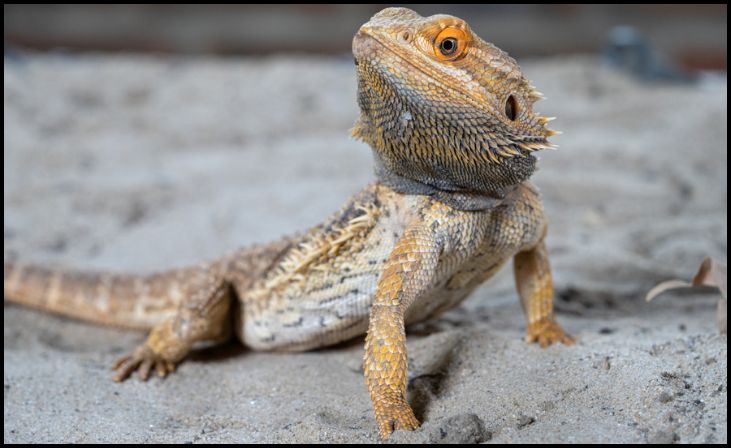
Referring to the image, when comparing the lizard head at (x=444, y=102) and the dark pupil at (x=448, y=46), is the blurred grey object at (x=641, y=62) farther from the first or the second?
the dark pupil at (x=448, y=46)

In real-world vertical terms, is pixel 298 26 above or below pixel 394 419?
above

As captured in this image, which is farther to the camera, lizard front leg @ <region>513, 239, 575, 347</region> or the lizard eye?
lizard front leg @ <region>513, 239, 575, 347</region>

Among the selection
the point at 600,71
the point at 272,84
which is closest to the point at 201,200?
the point at 272,84

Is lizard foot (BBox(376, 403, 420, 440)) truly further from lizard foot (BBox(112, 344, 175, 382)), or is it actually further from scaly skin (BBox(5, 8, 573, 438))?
lizard foot (BBox(112, 344, 175, 382))

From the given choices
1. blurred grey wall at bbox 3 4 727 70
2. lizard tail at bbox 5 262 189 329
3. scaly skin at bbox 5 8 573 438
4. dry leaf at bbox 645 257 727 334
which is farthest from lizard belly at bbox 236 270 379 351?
blurred grey wall at bbox 3 4 727 70

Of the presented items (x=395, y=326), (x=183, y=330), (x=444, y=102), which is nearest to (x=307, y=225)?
(x=183, y=330)

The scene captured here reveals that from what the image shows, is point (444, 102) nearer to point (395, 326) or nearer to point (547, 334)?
point (395, 326)
